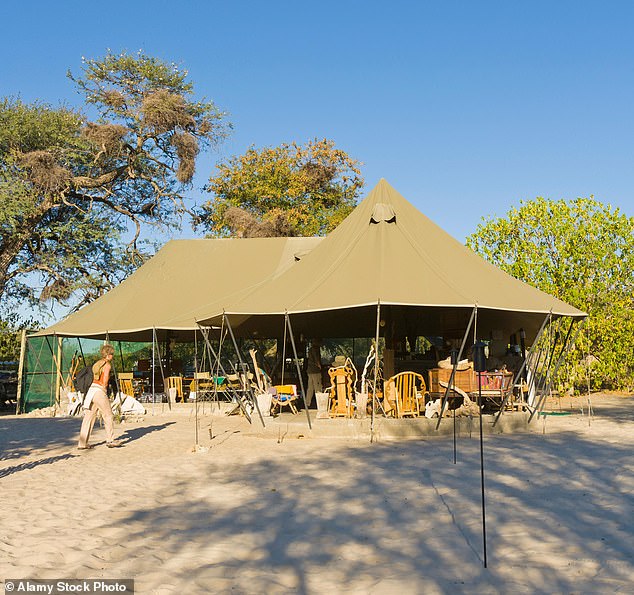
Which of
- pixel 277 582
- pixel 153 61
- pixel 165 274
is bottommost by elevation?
pixel 277 582

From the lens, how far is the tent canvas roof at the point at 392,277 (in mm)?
11686

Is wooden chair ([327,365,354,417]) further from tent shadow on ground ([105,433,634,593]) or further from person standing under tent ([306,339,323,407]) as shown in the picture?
tent shadow on ground ([105,433,634,593])

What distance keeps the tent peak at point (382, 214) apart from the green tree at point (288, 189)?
1727 centimetres

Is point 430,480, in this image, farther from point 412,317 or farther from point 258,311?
point 412,317

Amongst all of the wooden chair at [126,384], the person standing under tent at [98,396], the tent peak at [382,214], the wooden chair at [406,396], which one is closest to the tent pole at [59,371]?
the wooden chair at [126,384]

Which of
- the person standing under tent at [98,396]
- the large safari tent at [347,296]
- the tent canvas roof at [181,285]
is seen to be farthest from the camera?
the tent canvas roof at [181,285]

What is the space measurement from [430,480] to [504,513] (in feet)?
5.33

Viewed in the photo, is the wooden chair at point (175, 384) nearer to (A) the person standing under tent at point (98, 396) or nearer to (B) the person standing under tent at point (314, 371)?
(B) the person standing under tent at point (314, 371)

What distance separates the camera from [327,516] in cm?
627

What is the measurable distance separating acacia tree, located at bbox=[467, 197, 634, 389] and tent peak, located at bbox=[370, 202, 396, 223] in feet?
25.9

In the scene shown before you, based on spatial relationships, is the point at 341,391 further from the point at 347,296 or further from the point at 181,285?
the point at 181,285

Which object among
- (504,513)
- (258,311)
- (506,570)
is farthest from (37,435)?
(506,570)

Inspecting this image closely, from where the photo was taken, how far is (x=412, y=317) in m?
17.4

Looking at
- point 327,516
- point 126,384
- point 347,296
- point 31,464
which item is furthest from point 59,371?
point 327,516
